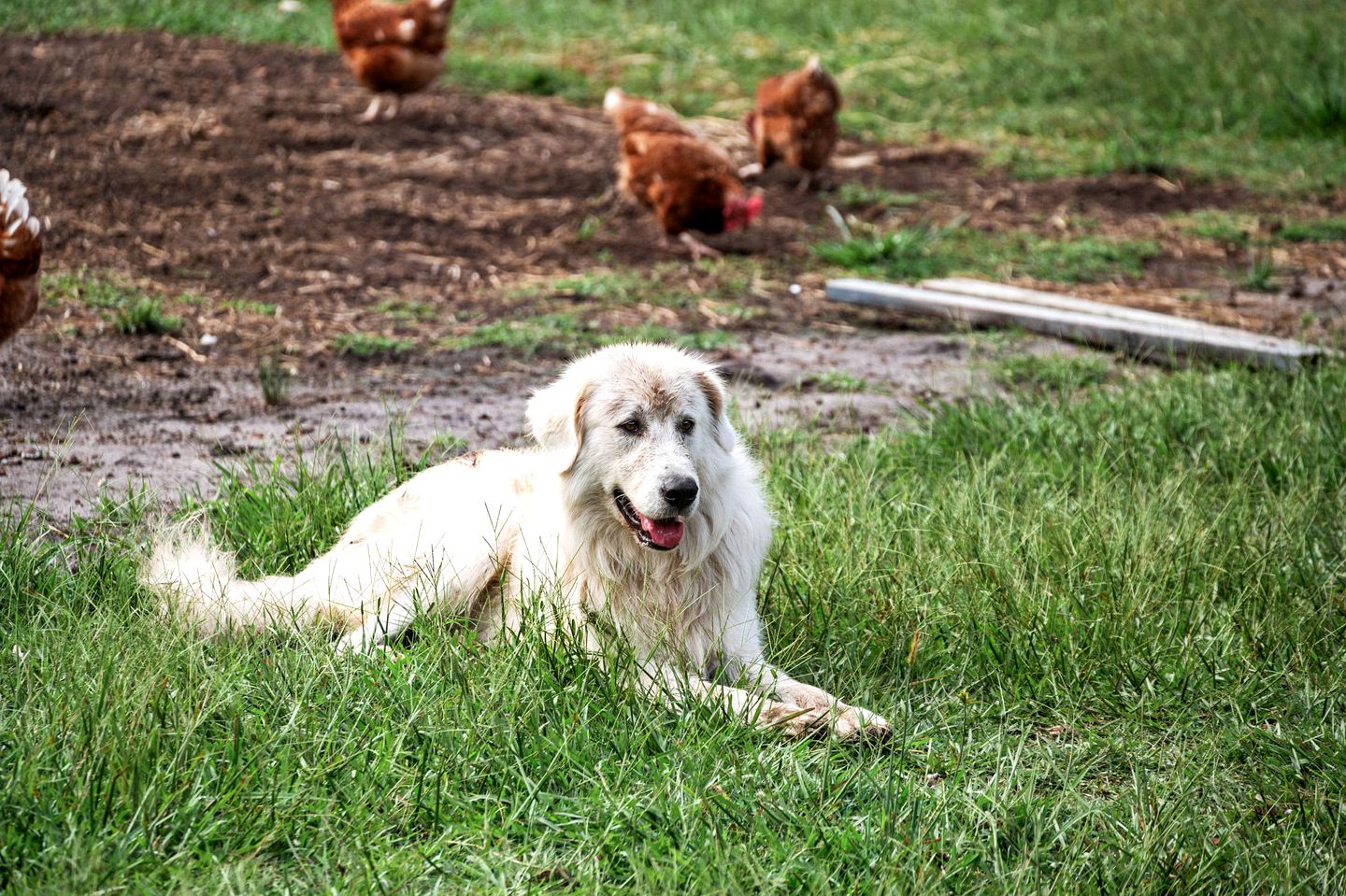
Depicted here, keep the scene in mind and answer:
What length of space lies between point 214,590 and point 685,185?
540cm

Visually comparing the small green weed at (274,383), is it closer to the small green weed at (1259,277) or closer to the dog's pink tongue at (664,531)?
the dog's pink tongue at (664,531)

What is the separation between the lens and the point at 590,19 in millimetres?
15453

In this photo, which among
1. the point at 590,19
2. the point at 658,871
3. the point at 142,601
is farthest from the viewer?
the point at 590,19

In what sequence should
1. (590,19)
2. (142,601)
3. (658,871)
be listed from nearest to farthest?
(658,871) < (142,601) < (590,19)

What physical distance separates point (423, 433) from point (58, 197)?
4.05m

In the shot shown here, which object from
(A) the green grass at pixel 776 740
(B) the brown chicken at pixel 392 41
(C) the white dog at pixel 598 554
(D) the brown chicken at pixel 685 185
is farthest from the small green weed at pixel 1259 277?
(B) the brown chicken at pixel 392 41

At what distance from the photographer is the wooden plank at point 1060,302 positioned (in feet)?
24.3

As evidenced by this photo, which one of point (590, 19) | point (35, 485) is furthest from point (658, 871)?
point (590, 19)

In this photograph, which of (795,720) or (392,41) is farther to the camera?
(392,41)

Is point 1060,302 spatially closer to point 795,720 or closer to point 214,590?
point 795,720

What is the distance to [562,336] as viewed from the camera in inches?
284

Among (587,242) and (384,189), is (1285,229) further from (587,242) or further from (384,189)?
(384,189)

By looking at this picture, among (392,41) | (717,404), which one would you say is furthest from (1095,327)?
(392,41)

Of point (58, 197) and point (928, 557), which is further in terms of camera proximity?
point (58, 197)
